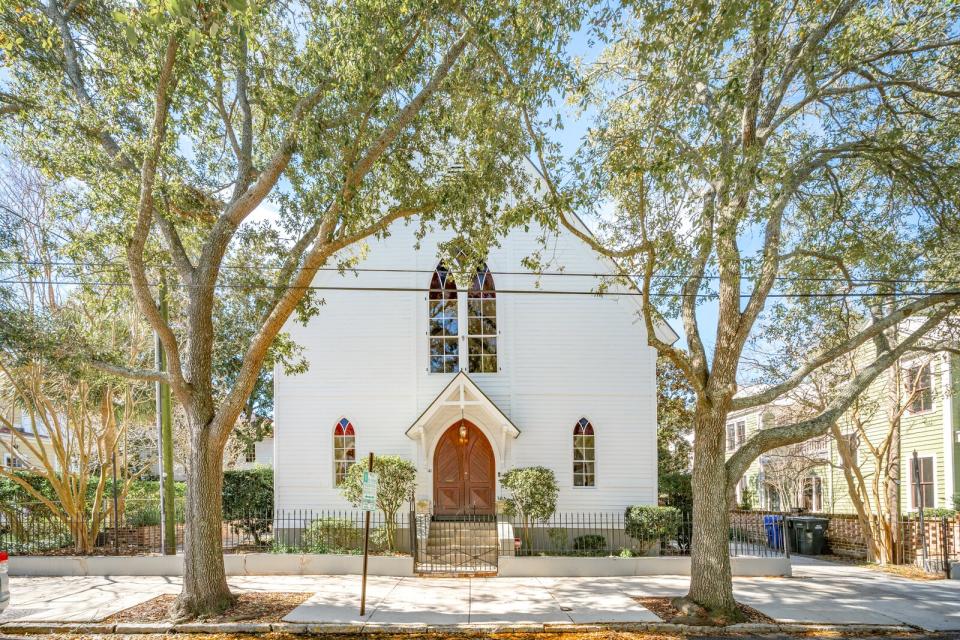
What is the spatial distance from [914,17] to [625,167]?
210 inches

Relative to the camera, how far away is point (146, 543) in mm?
16875

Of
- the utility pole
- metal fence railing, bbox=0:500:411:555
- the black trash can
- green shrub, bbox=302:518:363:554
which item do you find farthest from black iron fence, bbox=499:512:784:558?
the utility pole

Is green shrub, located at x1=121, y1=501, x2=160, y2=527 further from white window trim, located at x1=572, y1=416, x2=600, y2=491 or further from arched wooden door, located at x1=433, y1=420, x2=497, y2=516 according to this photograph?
white window trim, located at x1=572, y1=416, x2=600, y2=491

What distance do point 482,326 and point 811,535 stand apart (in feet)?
35.8

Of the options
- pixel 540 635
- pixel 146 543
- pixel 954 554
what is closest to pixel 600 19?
pixel 540 635

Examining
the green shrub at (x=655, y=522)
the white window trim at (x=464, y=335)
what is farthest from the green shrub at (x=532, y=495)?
the white window trim at (x=464, y=335)

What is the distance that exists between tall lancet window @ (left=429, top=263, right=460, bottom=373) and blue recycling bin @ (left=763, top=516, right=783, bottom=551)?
9449 mm

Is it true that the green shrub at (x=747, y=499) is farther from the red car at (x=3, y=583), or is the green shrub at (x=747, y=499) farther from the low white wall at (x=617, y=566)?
the red car at (x=3, y=583)

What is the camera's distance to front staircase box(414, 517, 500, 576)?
550 inches

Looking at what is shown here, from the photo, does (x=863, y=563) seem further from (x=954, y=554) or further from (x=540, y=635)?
(x=540, y=635)

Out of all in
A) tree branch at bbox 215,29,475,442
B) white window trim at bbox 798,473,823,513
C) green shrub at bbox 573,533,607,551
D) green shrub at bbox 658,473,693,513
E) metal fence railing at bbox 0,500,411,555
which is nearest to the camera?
tree branch at bbox 215,29,475,442

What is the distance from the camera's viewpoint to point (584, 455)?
17.6 m

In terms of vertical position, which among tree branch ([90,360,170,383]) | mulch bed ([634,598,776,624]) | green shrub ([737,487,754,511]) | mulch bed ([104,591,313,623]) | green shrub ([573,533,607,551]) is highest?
tree branch ([90,360,170,383])

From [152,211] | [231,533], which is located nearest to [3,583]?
[152,211]
